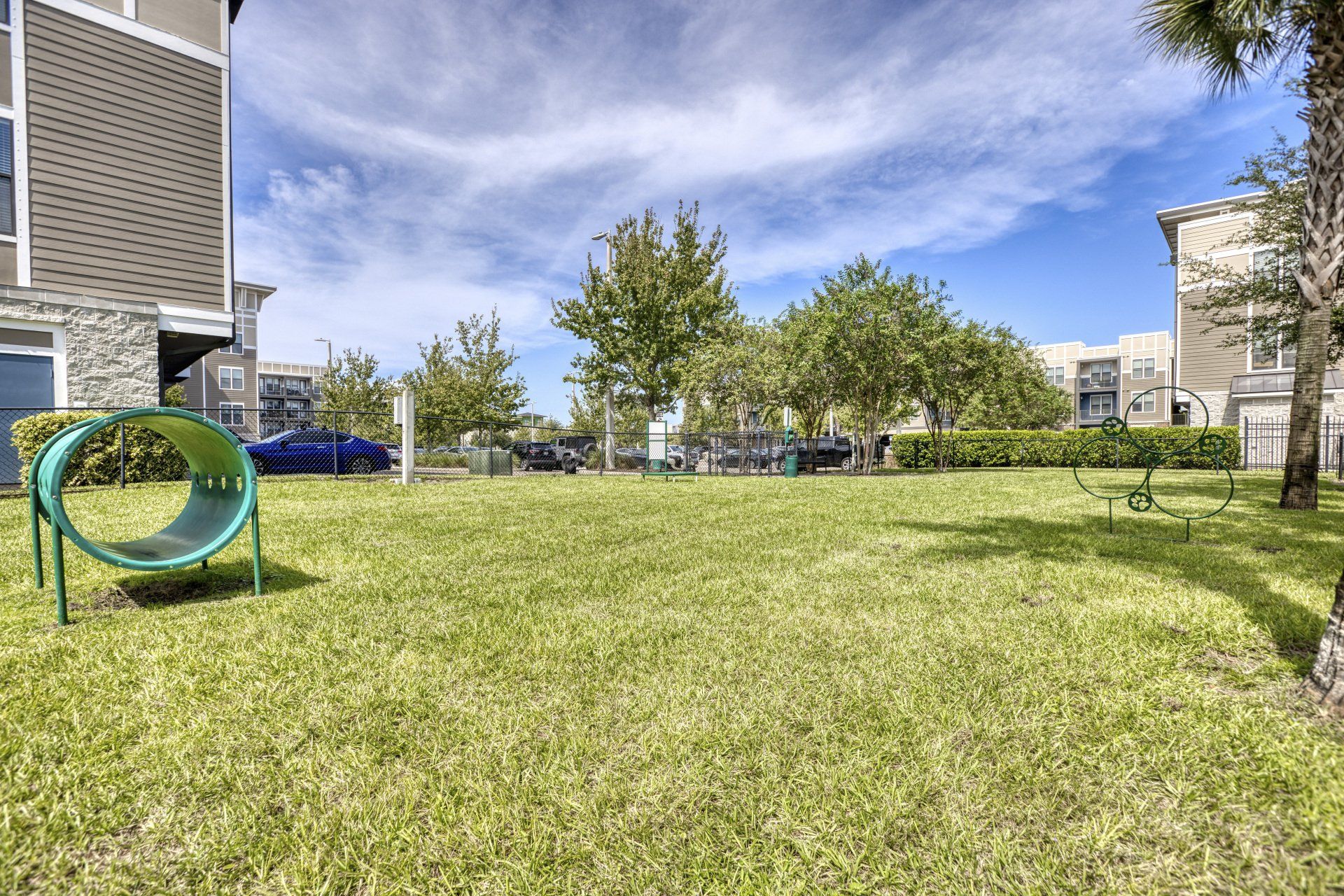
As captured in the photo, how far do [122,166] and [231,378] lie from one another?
4171 cm

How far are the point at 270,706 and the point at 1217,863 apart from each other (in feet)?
11.5

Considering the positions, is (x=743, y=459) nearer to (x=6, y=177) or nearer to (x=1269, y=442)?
(x=6, y=177)

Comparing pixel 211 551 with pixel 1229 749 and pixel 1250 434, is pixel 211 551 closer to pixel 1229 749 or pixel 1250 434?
pixel 1229 749

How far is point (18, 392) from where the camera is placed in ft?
36.6

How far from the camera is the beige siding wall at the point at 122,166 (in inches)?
449

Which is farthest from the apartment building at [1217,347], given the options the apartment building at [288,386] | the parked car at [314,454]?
the apartment building at [288,386]

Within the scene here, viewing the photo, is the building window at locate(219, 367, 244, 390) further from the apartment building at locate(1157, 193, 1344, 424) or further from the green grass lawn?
the apartment building at locate(1157, 193, 1344, 424)

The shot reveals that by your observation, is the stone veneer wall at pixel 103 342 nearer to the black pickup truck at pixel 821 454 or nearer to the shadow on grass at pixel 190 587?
the shadow on grass at pixel 190 587

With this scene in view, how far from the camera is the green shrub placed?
10500 mm

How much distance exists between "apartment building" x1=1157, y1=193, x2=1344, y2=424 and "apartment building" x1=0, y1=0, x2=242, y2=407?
33.9 m

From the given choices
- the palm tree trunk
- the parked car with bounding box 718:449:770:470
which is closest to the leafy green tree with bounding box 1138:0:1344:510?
the palm tree trunk

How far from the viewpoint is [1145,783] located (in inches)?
82.7

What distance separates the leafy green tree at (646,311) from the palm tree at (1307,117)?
19.4 m

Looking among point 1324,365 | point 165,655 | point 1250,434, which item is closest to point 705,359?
point 1324,365
